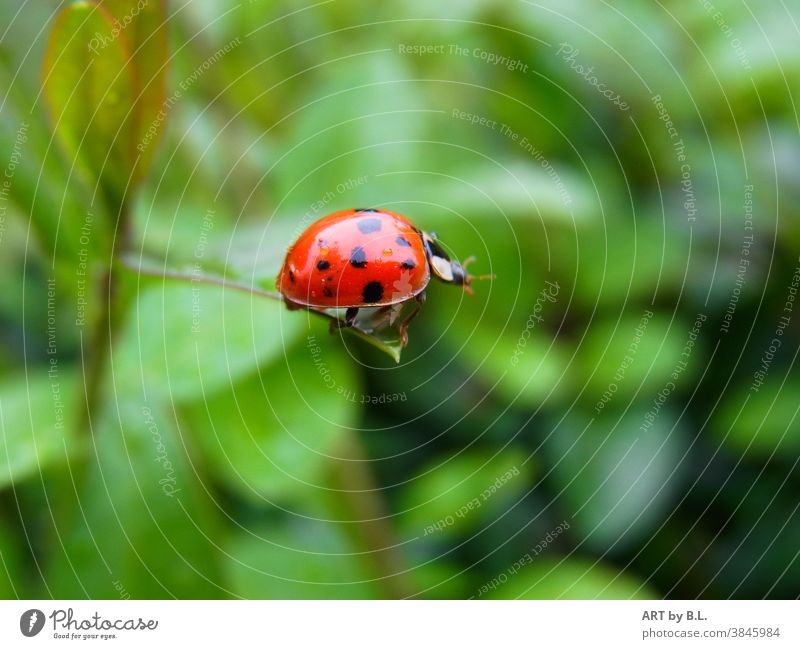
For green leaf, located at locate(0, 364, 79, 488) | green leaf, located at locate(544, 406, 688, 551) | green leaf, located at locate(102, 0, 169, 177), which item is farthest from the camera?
green leaf, located at locate(544, 406, 688, 551)

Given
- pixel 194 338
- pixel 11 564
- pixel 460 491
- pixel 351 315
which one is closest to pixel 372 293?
pixel 351 315

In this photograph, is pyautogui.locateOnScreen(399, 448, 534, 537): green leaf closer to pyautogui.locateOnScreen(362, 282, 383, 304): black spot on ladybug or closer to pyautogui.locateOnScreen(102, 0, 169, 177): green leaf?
pyautogui.locateOnScreen(362, 282, 383, 304): black spot on ladybug

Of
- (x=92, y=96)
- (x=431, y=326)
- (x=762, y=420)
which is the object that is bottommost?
(x=762, y=420)

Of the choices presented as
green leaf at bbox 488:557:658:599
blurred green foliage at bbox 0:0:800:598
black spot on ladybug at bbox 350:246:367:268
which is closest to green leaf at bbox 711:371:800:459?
blurred green foliage at bbox 0:0:800:598

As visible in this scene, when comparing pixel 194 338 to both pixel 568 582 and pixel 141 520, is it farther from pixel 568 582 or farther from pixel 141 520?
pixel 568 582

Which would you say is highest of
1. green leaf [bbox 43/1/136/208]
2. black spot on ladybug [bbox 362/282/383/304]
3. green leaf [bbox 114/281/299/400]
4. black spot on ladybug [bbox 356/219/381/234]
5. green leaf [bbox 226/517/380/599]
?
green leaf [bbox 43/1/136/208]

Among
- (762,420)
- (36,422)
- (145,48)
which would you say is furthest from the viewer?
(762,420)
